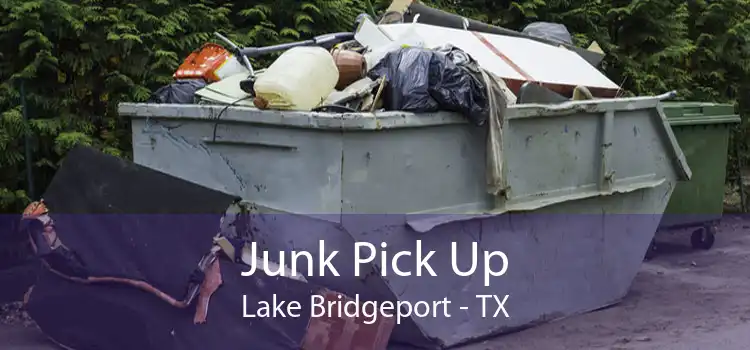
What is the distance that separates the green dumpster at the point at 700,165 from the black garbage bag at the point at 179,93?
179 inches

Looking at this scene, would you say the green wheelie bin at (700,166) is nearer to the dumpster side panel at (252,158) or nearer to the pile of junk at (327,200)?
the pile of junk at (327,200)

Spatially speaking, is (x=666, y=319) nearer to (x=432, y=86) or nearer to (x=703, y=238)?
(x=432, y=86)

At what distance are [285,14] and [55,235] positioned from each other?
307 centimetres

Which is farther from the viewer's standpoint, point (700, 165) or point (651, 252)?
point (700, 165)

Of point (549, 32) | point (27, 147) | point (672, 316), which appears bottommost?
point (672, 316)

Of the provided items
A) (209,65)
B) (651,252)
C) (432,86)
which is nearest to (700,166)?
(651,252)

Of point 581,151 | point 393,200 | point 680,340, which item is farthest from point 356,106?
point 680,340

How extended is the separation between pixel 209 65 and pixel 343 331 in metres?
2.05

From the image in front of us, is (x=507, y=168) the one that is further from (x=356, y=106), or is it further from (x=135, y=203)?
(x=135, y=203)

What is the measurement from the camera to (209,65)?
217 inches

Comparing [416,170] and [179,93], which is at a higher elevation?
[179,93]

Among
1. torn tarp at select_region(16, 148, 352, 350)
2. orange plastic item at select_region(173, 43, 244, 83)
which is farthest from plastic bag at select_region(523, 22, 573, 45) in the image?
torn tarp at select_region(16, 148, 352, 350)

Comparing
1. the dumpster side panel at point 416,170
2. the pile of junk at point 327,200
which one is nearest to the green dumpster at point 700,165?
the pile of junk at point 327,200

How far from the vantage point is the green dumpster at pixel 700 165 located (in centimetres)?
801
